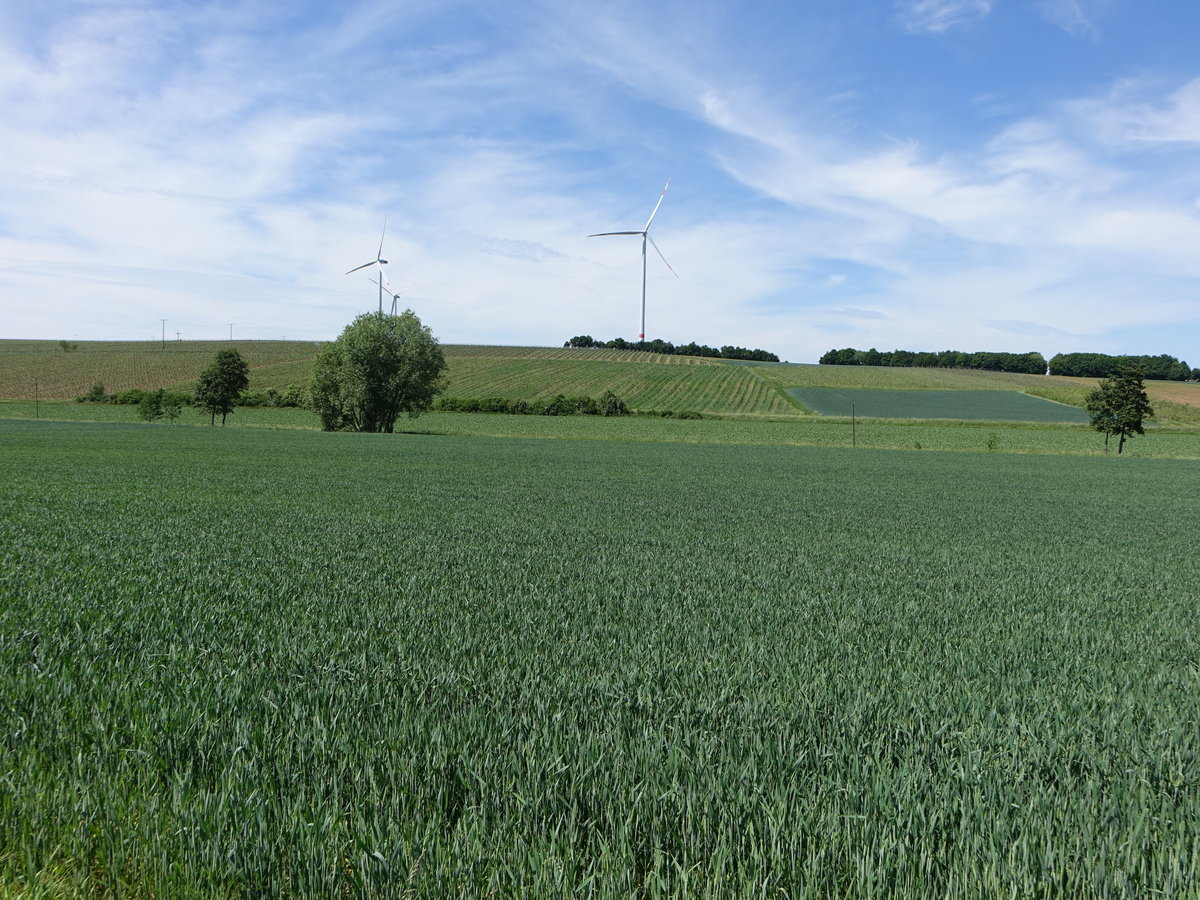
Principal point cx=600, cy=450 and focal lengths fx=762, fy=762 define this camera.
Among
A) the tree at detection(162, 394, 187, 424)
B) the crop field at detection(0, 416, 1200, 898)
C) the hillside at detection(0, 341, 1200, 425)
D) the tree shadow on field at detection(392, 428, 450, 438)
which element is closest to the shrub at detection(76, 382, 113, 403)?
the hillside at detection(0, 341, 1200, 425)

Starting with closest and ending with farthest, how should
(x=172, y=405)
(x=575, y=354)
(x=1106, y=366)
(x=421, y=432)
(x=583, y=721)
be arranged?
(x=583, y=721), (x=421, y=432), (x=172, y=405), (x=575, y=354), (x=1106, y=366)

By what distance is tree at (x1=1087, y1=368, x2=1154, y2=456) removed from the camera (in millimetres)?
64938

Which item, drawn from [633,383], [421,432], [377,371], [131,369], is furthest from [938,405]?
[131,369]

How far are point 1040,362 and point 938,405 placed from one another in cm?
8952

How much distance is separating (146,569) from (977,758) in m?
10.7

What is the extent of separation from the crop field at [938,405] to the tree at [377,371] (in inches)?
2199

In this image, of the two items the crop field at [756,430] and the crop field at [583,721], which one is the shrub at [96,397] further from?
the crop field at [583,721]

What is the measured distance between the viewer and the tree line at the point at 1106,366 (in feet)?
571

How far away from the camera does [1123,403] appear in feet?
214

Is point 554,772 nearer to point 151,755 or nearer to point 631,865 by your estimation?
point 631,865

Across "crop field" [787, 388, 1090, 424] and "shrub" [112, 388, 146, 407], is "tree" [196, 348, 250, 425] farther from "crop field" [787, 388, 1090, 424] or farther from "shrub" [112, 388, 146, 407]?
"crop field" [787, 388, 1090, 424]

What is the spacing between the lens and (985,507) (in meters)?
25.4

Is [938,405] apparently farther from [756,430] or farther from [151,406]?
[151,406]

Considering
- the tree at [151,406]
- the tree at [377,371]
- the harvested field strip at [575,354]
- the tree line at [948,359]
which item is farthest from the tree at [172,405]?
the tree line at [948,359]
